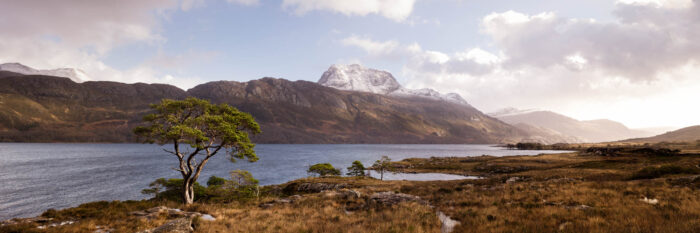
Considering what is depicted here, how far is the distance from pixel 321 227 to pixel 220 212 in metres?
10.4

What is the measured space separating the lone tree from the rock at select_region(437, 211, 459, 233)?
2308 cm

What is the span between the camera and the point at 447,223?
16234 mm

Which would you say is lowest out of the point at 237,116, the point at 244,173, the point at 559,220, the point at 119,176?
the point at 119,176

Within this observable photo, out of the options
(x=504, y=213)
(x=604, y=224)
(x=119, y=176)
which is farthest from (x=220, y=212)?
(x=119, y=176)

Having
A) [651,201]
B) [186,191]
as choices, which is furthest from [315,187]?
[651,201]

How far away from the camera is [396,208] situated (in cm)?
2123

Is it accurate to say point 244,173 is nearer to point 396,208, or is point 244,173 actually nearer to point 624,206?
point 396,208

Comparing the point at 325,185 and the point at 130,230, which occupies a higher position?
the point at 130,230

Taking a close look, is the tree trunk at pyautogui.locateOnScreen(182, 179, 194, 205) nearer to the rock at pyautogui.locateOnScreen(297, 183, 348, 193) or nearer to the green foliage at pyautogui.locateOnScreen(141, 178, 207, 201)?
the green foliage at pyautogui.locateOnScreen(141, 178, 207, 201)

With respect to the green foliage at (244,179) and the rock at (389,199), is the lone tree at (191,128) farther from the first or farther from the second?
the rock at (389,199)

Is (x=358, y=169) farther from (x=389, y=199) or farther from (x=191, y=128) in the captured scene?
(x=389, y=199)

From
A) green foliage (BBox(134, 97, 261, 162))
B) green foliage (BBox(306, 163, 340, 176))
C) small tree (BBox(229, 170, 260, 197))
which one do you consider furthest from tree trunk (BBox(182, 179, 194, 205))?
green foliage (BBox(306, 163, 340, 176))

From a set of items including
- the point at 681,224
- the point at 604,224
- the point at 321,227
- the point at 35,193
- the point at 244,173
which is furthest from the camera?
the point at 35,193

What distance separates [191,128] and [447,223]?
26211 millimetres
